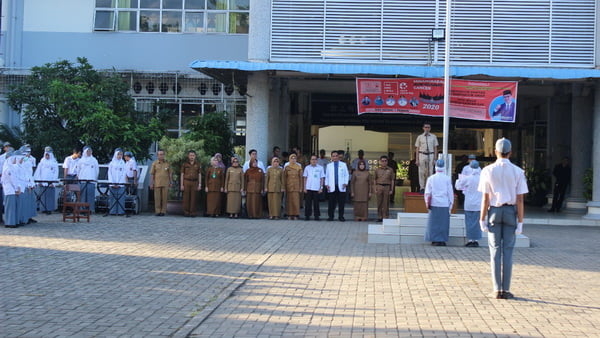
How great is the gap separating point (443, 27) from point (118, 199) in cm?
1027

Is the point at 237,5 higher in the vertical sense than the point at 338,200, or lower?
higher

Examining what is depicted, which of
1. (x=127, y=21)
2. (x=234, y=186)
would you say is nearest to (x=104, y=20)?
(x=127, y=21)

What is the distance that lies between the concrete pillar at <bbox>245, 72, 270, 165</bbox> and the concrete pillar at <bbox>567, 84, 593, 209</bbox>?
9461 millimetres

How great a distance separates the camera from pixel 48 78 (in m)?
22.2

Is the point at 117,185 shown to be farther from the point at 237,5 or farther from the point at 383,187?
the point at 237,5

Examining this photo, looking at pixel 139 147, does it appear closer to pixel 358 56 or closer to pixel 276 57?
pixel 276 57

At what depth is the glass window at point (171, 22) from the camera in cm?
2573

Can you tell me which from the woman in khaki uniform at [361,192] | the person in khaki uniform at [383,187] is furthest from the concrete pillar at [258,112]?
the person in khaki uniform at [383,187]

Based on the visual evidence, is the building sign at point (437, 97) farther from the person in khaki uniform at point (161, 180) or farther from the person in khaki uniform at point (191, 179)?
the person in khaki uniform at point (161, 180)

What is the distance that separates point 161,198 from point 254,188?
8.99ft

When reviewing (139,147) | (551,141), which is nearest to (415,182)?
(551,141)

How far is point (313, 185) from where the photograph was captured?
18906 millimetres

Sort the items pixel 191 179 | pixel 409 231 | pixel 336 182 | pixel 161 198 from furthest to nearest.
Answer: pixel 161 198, pixel 191 179, pixel 336 182, pixel 409 231

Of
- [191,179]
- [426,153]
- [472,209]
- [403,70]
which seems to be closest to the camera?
[472,209]
